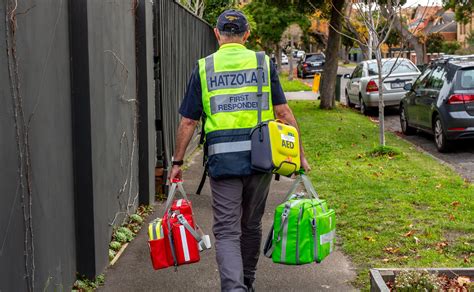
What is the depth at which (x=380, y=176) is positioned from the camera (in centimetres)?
1062

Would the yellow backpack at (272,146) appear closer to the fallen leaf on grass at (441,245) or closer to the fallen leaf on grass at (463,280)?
the fallen leaf on grass at (463,280)

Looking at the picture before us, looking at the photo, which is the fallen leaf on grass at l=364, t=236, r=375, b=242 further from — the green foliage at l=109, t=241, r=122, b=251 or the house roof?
the house roof

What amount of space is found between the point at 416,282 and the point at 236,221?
46.3 inches

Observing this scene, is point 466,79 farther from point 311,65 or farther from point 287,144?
point 311,65

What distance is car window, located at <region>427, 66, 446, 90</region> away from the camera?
44.3 feet

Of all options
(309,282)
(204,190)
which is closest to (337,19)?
(204,190)

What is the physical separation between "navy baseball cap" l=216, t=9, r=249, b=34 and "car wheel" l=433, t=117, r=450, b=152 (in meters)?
8.81

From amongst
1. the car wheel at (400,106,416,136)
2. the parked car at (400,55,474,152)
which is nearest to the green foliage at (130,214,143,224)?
the parked car at (400,55,474,152)

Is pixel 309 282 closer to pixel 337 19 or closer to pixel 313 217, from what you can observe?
pixel 313 217

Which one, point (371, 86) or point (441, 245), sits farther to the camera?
point (371, 86)

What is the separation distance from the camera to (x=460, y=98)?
12.8m

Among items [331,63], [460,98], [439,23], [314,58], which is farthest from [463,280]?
[439,23]

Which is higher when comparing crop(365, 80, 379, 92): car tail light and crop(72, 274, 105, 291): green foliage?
crop(365, 80, 379, 92): car tail light

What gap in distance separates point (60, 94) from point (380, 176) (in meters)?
6.41
